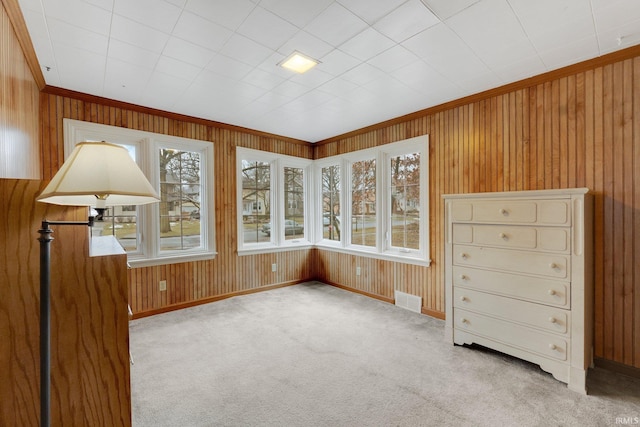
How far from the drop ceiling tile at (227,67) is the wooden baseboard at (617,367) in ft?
12.7

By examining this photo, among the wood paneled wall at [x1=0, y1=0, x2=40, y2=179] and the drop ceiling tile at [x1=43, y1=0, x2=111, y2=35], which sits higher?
the drop ceiling tile at [x1=43, y1=0, x2=111, y2=35]

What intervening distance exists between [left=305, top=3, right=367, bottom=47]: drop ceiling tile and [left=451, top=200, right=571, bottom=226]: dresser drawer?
1759 millimetres

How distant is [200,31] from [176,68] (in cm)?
66

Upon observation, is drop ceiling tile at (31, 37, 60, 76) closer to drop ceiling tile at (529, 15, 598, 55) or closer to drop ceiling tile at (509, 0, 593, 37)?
drop ceiling tile at (509, 0, 593, 37)

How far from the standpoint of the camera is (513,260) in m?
2.38

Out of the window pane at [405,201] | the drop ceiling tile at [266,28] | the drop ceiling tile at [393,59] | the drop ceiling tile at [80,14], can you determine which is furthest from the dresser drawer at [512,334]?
the drop ceiling tile at [80,14]

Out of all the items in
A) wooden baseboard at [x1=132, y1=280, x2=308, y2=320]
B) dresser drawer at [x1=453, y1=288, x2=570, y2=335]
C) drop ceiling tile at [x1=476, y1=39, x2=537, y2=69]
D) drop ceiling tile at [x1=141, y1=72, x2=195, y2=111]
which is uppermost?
drop ceiling tile at [x1=141, y1=72, x2=195, y2=111]

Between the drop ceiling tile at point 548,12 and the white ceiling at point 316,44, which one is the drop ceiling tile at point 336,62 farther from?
the drop ceiling tile at point 548,12

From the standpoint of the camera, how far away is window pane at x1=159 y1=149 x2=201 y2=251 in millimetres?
3703

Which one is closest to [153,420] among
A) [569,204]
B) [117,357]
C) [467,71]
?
[117,357]

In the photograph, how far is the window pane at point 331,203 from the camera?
4.88 metres

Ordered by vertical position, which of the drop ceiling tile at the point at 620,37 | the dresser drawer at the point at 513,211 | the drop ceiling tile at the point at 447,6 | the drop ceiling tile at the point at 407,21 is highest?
the drop ceiling tile at the point at 407,21

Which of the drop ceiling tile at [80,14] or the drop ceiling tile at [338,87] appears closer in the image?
the drop ceiling tile at [80,14]

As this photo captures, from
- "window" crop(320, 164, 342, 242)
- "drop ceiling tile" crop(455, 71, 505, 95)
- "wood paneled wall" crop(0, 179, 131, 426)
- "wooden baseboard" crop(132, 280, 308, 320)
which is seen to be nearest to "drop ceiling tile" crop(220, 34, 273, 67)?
"wood paneled wall" crop(0, 179, 131, 426)
